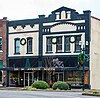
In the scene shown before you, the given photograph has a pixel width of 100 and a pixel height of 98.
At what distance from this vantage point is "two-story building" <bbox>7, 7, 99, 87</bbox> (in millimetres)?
54241

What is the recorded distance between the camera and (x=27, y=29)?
59156mm

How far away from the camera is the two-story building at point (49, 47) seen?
2135 inches

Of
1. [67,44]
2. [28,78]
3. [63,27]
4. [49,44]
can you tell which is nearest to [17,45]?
[28,78]

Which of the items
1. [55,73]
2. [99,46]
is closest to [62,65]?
[55,73]

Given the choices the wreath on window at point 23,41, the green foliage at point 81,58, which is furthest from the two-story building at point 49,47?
the green foliage at point 81,58

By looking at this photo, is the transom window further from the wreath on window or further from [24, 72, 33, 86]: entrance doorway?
[24, 72, 33, 86]: entrance doorway

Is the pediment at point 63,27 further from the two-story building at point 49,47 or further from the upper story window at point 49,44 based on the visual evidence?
the upper story window at point 49,44

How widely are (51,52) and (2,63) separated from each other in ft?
27.5

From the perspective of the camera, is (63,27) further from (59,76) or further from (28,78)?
(28,78)

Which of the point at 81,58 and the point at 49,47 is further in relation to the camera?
the point at 49,47

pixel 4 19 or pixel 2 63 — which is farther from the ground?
pixel 4 19

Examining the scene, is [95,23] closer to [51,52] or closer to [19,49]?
[51,52]

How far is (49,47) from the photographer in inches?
2234

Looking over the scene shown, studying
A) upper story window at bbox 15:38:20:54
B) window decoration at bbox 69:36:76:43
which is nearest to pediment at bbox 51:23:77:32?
window decoration at bbox 69:36:76:43
